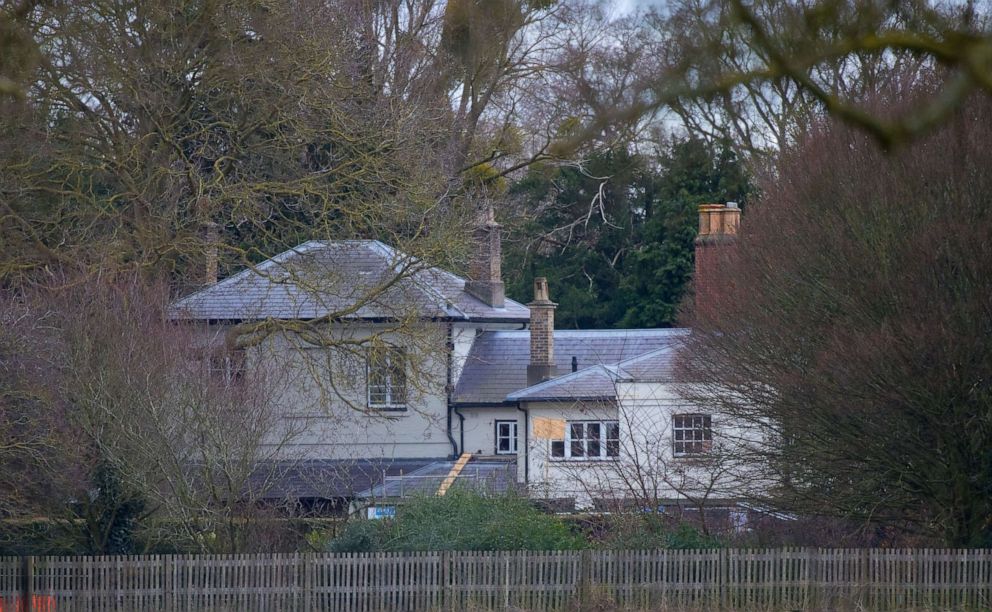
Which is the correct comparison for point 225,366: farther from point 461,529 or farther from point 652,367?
point 652,367

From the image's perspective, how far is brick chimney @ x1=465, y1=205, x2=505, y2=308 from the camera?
28.1 m

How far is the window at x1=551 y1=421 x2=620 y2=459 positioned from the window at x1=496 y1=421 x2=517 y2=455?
12.1 ft

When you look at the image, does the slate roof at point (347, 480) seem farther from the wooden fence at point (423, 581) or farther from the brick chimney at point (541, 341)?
the brick chimney at point (541, 341)

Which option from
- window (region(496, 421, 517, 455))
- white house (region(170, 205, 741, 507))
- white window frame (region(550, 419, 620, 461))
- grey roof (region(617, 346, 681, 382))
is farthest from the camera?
window (region(496, 421, 517, 455))

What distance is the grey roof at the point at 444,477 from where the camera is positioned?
17.0 metres

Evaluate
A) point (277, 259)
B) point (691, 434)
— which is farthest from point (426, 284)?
point (691, 434)

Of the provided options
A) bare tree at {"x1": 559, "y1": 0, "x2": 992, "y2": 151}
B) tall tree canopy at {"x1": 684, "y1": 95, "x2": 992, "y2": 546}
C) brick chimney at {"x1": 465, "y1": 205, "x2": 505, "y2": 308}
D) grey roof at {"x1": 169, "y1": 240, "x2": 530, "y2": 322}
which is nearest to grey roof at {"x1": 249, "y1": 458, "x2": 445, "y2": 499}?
grey roof at {"x1": 169, "y1": 240, "x2": 530, "y2": 322}

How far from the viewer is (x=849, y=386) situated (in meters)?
14.6

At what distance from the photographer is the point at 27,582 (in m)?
15.2

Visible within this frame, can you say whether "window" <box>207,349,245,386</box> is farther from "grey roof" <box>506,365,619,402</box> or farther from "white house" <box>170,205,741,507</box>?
"grey roof" <box>506,365,619,402</box>

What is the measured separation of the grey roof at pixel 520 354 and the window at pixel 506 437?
30.5 inches

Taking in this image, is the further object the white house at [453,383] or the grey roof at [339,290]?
the grey roof at [339,290]

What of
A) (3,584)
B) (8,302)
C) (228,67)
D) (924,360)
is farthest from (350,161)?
(924,360)

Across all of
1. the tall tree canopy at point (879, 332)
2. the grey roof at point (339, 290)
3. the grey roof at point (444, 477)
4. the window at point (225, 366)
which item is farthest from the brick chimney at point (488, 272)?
the tall tree canopy at point (879, 332)
